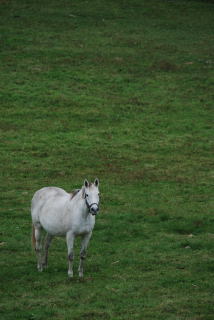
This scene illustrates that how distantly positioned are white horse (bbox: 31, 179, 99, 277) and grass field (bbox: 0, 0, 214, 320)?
2.28ft

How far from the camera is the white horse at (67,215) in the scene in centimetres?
1644

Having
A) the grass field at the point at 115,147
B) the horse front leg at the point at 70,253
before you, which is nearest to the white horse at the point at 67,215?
the horse front leg at the point at 70,253

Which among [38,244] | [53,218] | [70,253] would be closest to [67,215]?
[53,218]

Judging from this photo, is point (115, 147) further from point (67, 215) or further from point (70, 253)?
point (70, 253)

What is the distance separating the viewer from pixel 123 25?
4931 cm

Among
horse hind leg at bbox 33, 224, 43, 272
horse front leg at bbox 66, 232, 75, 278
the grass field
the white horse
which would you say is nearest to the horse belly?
the white horse

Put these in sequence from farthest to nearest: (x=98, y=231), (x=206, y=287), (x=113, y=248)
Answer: (x=98, y=231)
(x=113, y=248)
(x=206, y=287)

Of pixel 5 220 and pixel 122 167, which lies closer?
pixel 5 220

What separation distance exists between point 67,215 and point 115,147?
14728 mm

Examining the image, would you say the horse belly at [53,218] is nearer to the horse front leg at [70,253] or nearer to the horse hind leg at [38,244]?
the horse front leg at [70,253]

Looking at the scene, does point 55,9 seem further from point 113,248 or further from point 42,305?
point 42,305

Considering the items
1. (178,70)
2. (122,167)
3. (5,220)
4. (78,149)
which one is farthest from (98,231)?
(178,70)

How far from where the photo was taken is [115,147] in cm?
3173

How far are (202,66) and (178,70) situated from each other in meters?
1.62
